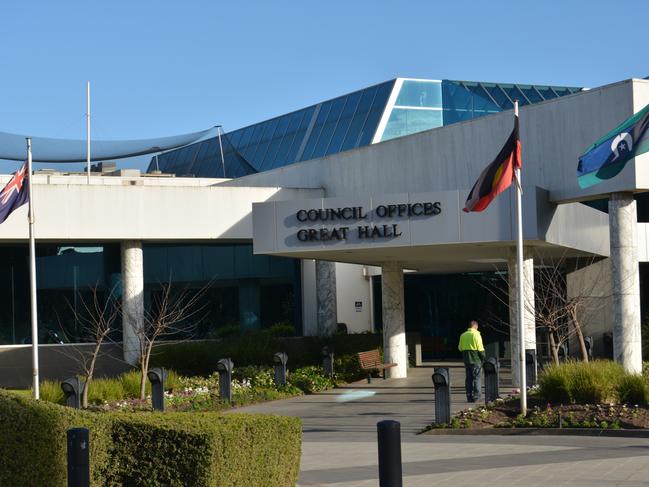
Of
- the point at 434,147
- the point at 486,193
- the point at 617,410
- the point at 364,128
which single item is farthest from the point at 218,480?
the point at 364,128

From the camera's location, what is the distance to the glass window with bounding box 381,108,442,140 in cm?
3906

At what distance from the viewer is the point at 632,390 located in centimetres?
1867

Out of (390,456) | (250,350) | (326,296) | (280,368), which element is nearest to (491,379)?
(280,368)

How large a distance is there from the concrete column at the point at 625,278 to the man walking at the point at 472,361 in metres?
3.05

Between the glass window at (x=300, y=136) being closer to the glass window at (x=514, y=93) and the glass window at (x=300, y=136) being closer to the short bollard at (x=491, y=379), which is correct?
the glass window at (x=514, y=93)

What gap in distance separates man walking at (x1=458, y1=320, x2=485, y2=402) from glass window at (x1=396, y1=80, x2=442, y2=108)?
1744 centimetres

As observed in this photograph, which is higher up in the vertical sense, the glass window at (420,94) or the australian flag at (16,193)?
the glass window at (420,94)

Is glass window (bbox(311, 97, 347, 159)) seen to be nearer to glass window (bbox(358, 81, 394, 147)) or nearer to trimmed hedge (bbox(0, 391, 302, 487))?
glass window (bbox(358, 81, 394, 147))

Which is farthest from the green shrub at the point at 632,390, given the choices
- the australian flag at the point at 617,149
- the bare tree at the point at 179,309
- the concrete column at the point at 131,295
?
the bare tree at the point at 179,309

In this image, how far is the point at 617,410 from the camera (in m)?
17.8

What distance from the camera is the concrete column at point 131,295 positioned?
3198 centimetres

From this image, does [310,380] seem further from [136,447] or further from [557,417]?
[136,447]

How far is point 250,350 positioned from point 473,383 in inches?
367

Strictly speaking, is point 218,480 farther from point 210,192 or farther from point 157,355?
point 210,192
